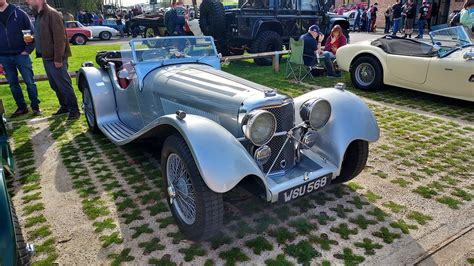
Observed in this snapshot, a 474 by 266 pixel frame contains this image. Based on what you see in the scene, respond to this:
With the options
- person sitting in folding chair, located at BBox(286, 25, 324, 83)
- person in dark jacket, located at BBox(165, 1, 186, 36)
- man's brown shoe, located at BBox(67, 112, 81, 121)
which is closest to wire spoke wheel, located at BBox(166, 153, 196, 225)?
man's brown shoe, located at BBox(67, 112, 81, 121)

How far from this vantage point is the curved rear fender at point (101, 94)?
470 cm

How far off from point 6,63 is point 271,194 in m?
5.01

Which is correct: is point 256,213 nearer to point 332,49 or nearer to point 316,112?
point 316,112

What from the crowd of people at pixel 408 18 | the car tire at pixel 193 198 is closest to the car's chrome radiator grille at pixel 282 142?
the car tire at pixel 193 198

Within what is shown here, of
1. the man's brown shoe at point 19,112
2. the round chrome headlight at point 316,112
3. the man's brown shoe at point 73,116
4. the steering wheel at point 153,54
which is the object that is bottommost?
the man's brown shoe at point 73,116

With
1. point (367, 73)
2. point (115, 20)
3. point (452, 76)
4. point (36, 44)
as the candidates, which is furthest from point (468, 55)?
point (115, 20)

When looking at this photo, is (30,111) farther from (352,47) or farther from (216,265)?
(352,47)

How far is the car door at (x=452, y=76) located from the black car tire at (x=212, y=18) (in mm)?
5941

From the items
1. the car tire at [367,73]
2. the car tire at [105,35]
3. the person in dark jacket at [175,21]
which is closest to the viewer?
the car tire at [367,73]

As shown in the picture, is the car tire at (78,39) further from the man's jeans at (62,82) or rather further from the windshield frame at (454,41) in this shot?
the windshield frame at (454,41)

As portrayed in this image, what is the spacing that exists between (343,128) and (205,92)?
1318 millimetres

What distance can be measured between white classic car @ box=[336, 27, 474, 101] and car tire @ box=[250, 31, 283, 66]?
9.88 feet

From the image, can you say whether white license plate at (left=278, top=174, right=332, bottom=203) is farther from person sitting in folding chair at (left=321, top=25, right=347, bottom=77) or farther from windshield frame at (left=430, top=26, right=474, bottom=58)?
person sitting in folding chair at (left=321, top=25, right=347, bottom=77)

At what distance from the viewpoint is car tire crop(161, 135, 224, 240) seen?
2.48 metres
